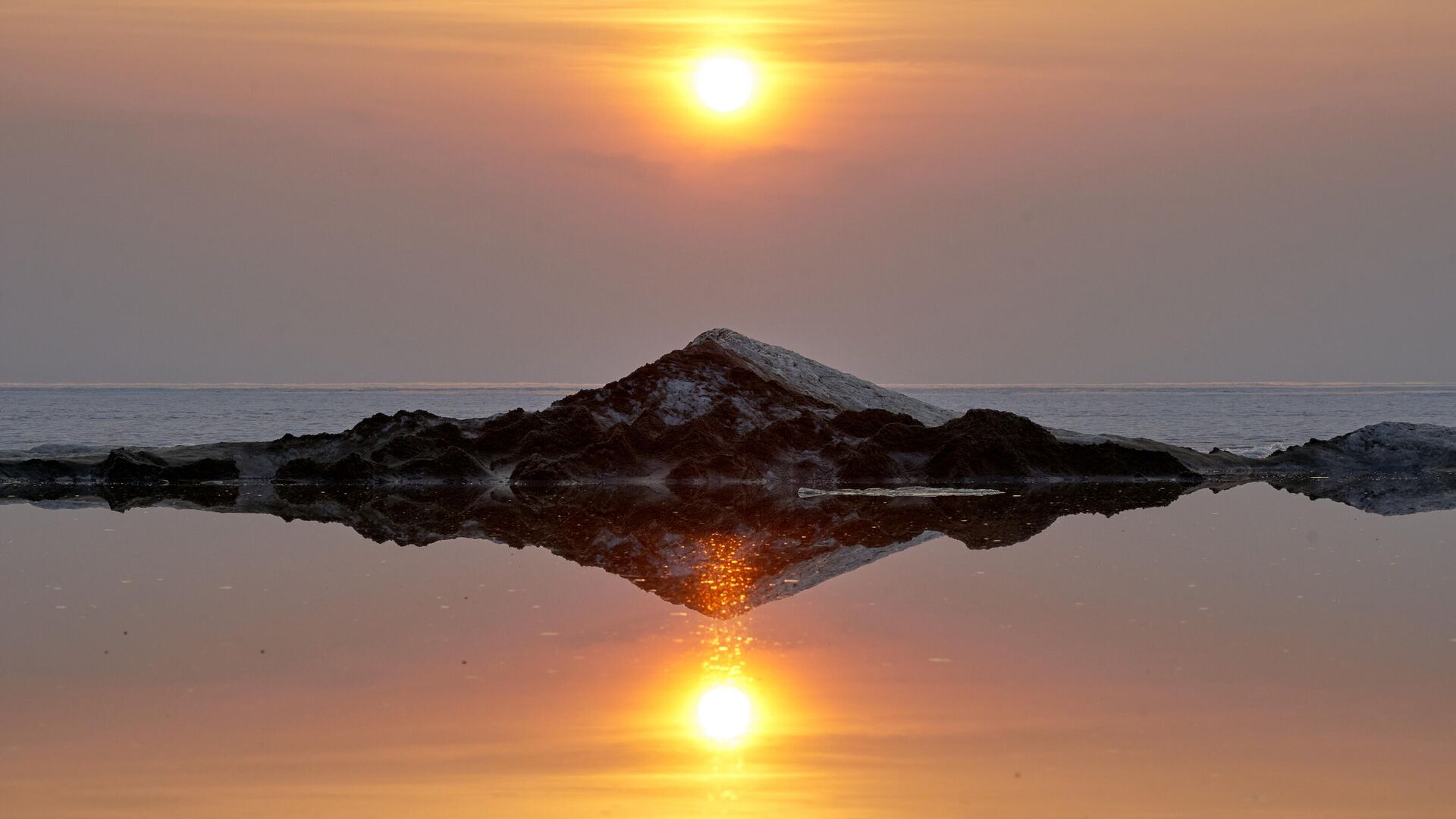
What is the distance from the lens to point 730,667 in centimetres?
1088

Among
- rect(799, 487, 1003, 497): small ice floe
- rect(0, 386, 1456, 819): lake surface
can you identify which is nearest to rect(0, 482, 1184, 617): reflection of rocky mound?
rect(0, 386, 1456, 819): lake surface

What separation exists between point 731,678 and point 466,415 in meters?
75.3

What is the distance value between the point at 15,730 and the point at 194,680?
1.58 metres

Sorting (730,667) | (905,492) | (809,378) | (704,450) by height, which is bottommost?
(730,667)

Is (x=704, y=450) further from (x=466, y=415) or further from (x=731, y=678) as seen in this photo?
(x=466, y=415)

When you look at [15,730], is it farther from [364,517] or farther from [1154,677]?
[364,517]

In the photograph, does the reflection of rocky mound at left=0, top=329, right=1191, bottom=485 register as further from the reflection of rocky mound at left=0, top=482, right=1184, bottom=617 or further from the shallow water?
the shallow water

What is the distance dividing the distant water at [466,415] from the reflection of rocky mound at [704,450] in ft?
19.9

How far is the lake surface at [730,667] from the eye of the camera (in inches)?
303

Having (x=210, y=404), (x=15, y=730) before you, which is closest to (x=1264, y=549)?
(x=15, y=730)

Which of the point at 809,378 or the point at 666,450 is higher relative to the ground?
the point at 809,378

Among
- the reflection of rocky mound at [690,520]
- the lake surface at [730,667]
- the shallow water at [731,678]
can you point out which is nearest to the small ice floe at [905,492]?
the reflection of rocky mound at [690,520]

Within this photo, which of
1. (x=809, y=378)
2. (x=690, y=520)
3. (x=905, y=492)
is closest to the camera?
(x=690, y=520)

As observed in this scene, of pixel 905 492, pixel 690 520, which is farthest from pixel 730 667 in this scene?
pixel 905 492
